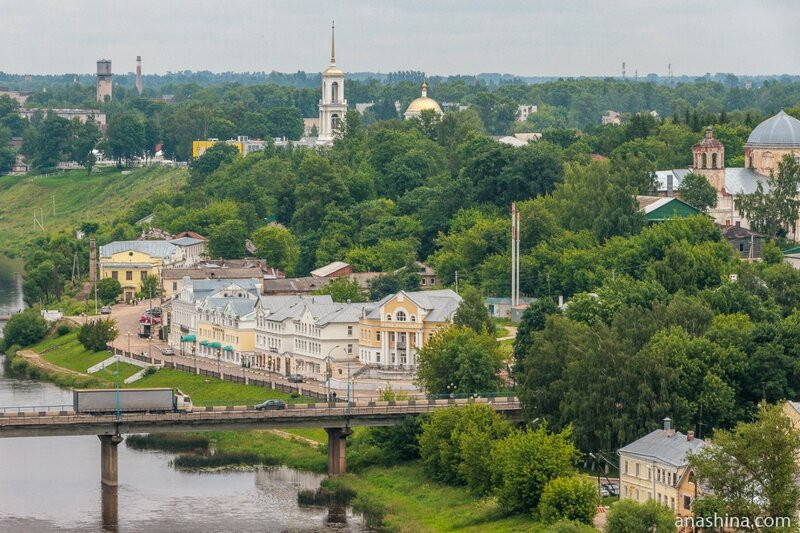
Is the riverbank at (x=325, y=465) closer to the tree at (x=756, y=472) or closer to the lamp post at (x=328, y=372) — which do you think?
the lamp post at (x=328, y=372)

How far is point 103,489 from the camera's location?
8619 centimetres

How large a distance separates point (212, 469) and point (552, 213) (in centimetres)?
4498

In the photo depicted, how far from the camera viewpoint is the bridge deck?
278 feet

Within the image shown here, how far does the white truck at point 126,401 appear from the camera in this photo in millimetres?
86312

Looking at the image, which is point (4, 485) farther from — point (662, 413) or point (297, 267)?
point (297, 267)

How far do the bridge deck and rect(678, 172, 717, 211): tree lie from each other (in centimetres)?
4500

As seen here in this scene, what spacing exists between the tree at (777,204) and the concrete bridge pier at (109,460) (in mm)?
54455

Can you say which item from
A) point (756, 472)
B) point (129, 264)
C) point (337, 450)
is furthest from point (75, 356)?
point (756, 472)

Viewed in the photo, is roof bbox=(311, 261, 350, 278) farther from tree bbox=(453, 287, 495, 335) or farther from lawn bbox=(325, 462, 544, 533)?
lawn bbox=(325, 462, 544, 533)

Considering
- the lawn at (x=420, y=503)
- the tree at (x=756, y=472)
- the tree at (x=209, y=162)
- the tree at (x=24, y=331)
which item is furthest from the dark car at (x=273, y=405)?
the tree at (x=209, y=162)

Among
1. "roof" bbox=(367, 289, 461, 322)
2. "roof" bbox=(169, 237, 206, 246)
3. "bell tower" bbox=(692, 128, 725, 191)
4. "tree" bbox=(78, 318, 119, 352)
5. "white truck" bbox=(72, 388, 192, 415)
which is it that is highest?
"bell tower" bbox=(692, 128, 725, 191)

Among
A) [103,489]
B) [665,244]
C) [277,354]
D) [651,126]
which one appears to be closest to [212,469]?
[103,489]

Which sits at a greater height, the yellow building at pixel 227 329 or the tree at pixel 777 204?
the tree at pixel 777 204

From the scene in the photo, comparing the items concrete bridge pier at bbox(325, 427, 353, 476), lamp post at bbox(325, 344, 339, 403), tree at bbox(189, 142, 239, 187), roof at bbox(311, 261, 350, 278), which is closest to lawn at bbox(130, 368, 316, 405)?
lamp post at bbox(325, 344, 339, 403)
